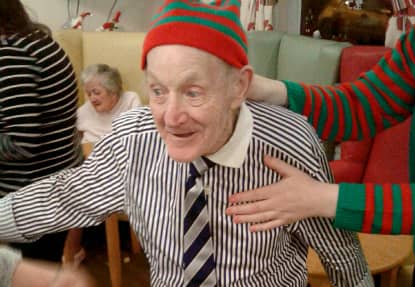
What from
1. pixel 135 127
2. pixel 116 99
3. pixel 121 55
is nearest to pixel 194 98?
pixel 135 127

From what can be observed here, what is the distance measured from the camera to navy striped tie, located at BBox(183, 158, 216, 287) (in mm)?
1044

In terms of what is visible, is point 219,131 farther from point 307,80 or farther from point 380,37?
point 380,37

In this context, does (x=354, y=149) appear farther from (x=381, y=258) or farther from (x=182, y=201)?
(x=182, y=201)

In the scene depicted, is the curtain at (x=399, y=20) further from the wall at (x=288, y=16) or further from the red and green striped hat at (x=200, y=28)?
the red and green striped hat at (x=200, y=28)

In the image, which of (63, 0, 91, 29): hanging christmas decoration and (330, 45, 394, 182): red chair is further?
(63, 0, 91, 29): hanging christmas decoration

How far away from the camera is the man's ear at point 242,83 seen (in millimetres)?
933

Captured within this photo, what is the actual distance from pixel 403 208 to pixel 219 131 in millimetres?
390

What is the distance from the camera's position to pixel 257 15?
3.82 m

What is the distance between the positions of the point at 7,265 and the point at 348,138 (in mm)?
841

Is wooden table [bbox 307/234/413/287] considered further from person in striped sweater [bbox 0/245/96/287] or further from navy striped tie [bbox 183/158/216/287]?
person in striped sweater [bbox 0/245/96/287]

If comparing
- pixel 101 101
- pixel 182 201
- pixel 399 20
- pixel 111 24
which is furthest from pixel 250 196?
pixel 111 24

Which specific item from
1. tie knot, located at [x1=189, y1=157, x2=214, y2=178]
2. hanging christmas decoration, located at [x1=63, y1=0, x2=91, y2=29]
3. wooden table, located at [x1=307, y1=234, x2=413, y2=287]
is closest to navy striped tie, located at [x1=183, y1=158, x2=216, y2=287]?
tie knot, located at [x1=189, y1=157, x2=214, y2=178]

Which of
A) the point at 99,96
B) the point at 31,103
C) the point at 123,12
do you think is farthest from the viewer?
the point at 123,12

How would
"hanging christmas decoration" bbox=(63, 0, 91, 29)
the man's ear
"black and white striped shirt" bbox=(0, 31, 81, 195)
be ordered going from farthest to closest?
"hanging christmas decoration" bbox=(63, 0, 91, 29), "black and white striped shirt" bbox=(0, 31, 81, 195), the man's ear
